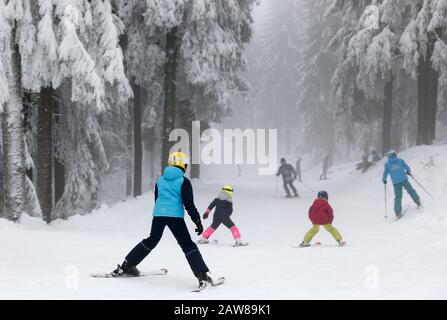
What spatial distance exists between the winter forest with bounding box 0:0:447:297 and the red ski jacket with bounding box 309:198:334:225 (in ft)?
18.5

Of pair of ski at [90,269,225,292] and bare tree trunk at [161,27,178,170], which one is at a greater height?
bare tree trunk at [161,27,178,170]

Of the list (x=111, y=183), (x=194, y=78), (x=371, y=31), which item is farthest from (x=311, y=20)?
(x=194, y=78)

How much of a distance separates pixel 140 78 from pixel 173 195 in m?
13.5

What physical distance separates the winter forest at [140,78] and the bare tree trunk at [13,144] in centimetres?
2

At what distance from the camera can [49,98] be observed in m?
13.8

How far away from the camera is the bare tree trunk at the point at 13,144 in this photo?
11586 millimetres

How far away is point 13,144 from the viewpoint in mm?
11727

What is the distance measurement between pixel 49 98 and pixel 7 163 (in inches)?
106

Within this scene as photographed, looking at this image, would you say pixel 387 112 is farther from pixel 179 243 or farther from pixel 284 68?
pixel 284 68

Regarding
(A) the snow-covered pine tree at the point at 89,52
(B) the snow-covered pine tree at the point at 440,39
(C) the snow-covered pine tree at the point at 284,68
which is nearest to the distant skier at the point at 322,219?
(A) the snow-covered pine tree at the point at 89,52

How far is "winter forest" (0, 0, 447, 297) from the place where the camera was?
1175cm

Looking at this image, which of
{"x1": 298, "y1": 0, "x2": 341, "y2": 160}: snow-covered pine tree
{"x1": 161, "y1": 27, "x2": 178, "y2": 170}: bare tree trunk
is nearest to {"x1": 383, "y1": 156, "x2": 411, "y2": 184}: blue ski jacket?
{"x1": 161, "y1": 27, "x2": 178, "y2": 170}: bare tree trunk

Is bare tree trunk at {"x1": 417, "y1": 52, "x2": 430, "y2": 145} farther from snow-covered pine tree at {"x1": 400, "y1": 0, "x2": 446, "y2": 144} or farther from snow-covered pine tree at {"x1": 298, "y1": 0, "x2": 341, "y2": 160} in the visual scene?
snow-covered pine tree at {"x1": 298, "y1": 0, "x2": 341, "y2": 160}
